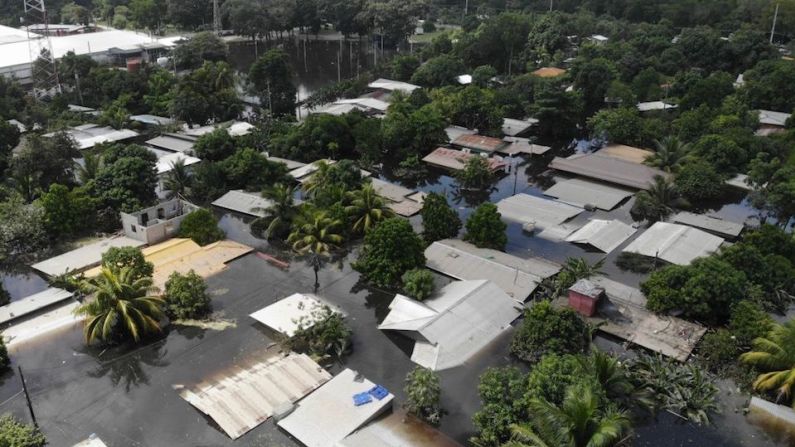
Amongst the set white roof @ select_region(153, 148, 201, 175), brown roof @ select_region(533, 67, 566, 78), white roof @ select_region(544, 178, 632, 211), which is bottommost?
white roof @ select_region(544, 178, 632, 211)

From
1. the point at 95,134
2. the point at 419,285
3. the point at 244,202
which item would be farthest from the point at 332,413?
the point at 95,134

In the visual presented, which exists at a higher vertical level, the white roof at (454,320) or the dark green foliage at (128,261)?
the dark green foliage at (128,261)

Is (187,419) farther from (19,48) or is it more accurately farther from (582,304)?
(19,48)

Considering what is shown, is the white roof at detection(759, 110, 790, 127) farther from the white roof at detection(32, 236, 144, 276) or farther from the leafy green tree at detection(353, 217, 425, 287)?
the white roof at detection(32, 236, 144, 276)

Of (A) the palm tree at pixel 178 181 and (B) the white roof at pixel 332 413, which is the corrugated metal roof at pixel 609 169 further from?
(B) the white roof at pixel 332 413

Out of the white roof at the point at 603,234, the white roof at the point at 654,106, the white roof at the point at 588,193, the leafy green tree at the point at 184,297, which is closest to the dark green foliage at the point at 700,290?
the white roof at the point at 603,234

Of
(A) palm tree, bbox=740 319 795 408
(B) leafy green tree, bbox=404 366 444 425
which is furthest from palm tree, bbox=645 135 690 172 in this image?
(B) leafy green tree, bbox=404 366 444 425

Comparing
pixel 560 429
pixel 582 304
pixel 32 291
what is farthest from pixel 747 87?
pixel 32 291
